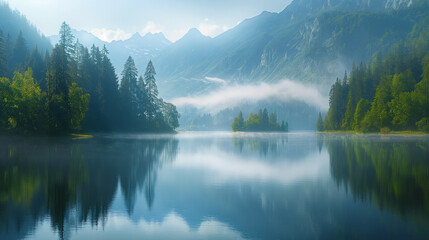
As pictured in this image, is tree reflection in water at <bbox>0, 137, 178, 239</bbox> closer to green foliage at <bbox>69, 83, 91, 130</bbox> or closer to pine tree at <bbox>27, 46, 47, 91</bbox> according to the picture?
green foliage at <bbox>69, 83, 91, 130</bbox>

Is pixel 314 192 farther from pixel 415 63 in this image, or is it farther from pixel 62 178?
pixel 415 63

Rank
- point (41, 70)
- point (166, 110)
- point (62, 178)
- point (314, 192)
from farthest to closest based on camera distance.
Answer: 1. point (166, 110)
2. point (41, 70)
3. point (62, 178)
4. point (314, 192)

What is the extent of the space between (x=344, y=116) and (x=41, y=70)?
12555cm

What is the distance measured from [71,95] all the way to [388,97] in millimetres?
102913

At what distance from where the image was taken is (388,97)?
11169 cm

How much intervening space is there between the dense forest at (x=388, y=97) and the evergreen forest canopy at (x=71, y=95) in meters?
79.3

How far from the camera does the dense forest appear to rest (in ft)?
328

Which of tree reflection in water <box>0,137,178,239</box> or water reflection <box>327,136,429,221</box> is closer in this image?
tree reflection in water <box>0,137,178,239</box>

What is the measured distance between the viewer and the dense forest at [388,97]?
10006cm

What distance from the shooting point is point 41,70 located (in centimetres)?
9456

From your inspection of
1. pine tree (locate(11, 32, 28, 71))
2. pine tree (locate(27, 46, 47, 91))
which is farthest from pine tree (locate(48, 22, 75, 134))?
pine tree (locate(11, 32, 28, 71))

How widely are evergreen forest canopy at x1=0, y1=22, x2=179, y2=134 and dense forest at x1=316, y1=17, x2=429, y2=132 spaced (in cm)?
7935

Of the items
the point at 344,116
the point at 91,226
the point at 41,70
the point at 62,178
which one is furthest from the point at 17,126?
the point at 344,116

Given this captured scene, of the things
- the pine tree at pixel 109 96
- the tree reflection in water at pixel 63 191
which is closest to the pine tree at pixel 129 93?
the pine tree at pixel 109 96
